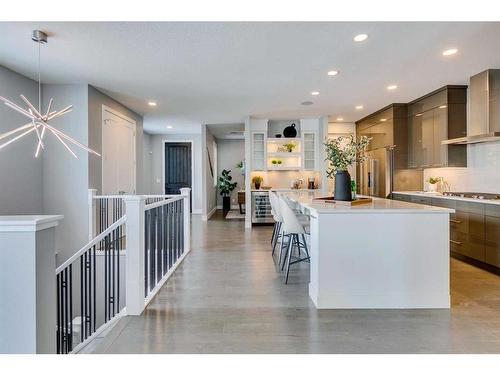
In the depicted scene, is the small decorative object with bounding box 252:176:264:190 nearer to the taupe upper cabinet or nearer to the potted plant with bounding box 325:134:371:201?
the taupe upper cabinet

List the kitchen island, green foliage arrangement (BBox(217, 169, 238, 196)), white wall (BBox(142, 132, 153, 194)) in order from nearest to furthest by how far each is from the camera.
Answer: the kitchen island
white wall (BBox(142, 132, 153, 194))
green foliage arrangement (BBox(217, 169, 238, 196))

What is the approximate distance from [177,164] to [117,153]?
4.28 metres

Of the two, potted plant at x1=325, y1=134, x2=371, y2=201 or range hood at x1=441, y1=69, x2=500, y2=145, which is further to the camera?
range hood at x1=441, y1=69, x2=500, y2=145

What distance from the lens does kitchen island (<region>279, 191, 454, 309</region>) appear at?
8.73ft

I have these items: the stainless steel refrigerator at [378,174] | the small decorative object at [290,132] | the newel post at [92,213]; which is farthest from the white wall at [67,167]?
the stainless steel refrigerator at [378,174]

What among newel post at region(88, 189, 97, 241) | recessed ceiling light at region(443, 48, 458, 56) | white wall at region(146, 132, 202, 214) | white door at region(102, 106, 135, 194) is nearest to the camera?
recessed ceiling light at region(443, 48, 458, 56)

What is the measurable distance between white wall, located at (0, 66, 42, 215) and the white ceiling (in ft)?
0.60

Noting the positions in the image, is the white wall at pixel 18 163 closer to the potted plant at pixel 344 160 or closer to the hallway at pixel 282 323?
the hallway at pixel 282 323

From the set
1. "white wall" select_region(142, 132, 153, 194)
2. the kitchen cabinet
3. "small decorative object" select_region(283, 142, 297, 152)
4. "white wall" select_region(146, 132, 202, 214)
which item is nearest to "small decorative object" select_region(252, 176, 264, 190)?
the kitchen cabinet

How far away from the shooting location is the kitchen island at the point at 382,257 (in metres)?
2.66

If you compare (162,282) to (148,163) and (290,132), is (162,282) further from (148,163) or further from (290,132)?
(148,163)

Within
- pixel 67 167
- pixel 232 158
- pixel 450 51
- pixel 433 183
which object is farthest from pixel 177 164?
pixel 450 51

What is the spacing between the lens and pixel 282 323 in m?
2.37

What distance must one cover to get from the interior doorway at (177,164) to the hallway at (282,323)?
21.6 ft
